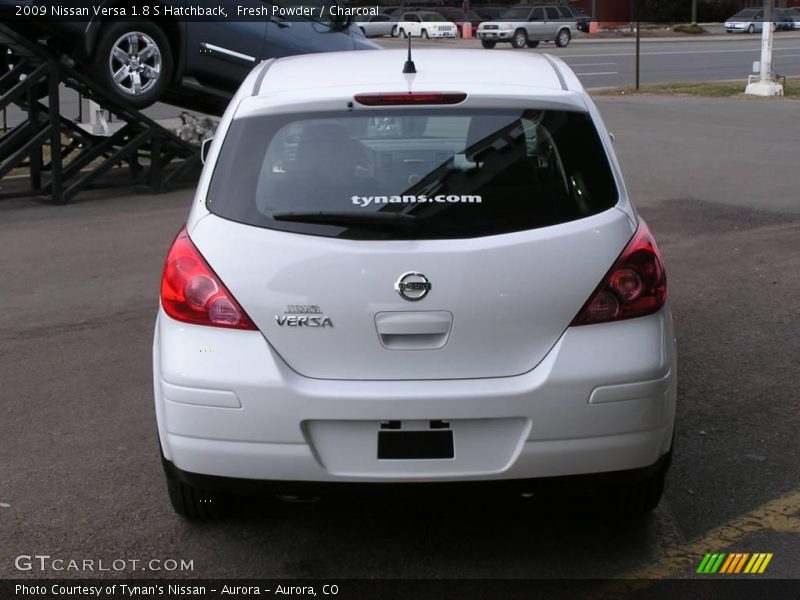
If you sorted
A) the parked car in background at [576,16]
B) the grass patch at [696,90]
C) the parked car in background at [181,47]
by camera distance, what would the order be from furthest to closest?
the parked car in background at [576,16] → the grass patch at [696,90] → the parked car in background at [181,47]

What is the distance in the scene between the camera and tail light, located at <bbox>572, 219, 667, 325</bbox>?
3.62 metres

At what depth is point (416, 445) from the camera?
3.54 m

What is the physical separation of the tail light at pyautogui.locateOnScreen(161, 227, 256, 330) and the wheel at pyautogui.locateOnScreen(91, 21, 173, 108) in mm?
8651

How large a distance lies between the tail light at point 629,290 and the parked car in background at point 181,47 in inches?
364

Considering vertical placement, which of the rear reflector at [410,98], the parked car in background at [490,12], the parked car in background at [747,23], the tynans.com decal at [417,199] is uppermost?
the rear reflector at [410,98]

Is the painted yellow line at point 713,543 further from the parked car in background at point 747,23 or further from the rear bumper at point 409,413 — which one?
the parked car in background at point 747,23

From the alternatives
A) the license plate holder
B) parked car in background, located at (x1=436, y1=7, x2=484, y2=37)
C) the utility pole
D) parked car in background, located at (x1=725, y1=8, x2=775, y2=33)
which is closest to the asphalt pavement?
the license plate holder

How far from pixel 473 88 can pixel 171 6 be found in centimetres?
920

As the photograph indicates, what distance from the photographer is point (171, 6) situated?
1229 cm

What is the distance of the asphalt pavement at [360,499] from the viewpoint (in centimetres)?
400

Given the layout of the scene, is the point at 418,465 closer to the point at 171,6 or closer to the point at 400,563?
the point at 400,563

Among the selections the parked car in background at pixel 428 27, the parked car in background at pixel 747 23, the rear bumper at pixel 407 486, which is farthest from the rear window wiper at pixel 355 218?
the parked car in background at pixel 747 23
